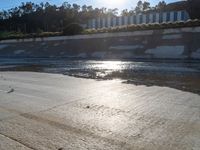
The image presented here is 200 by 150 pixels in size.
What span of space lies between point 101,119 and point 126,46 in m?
21.3

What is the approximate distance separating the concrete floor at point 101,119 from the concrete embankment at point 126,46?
45.7 ft

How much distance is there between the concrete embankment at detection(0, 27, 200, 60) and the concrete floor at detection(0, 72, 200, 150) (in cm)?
1393

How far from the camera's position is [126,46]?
27.0 m

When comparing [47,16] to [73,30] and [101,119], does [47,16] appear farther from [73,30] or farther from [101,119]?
[101,119]

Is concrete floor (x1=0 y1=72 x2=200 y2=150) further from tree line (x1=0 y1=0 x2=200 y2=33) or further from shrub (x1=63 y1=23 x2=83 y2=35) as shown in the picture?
tree line (x1=0 y1=0 x2=200 y2=33)

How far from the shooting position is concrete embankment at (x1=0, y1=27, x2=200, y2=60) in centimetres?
2298

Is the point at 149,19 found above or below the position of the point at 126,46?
above

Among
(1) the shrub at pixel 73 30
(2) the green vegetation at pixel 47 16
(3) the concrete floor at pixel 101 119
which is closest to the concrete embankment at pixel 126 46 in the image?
(1) the shrub at pixel 73 30

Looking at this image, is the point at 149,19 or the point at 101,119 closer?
the point at 101,119

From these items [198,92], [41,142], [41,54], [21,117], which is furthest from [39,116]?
[41,54]

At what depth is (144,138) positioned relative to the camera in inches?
196

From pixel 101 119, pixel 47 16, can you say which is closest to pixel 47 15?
pixel 47 16

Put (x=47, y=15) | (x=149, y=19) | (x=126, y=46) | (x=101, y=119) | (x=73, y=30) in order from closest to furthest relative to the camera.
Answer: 1. (x=101, y=119)
2. (x=126, y=46)
3. (x=73, y=30)
4. (x=149, y=19)
5. (x=47, y=15)

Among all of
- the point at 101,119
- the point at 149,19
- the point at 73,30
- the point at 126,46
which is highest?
the point at 149,19
